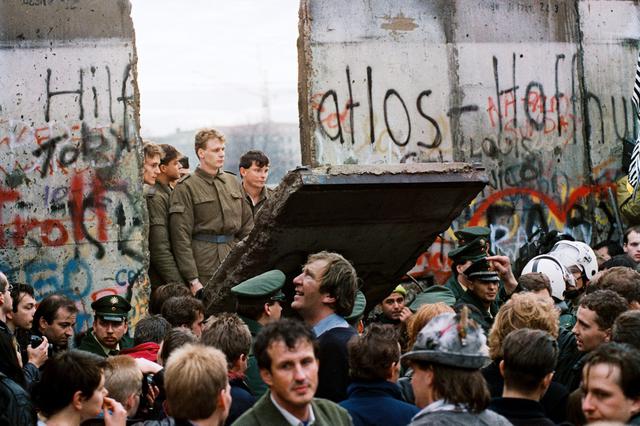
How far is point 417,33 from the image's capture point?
14078 mm

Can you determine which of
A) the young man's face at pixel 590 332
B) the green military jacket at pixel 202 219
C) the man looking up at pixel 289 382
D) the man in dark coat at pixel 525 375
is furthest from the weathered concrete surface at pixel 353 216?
the man looking up at pixel 289 382

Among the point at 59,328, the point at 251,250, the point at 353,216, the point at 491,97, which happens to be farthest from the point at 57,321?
→ the point at 491,97

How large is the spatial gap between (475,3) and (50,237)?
17.8ft

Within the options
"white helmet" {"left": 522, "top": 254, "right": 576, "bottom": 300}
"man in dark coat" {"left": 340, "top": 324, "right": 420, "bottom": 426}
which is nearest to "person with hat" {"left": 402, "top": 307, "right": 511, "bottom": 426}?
"man in dark coat" {"left": 340, "top": 324, "right": 420, "bottom": 426}

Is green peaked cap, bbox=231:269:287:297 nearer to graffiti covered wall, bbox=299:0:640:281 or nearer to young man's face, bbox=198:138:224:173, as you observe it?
young man's face, bbox=198:138:224:173

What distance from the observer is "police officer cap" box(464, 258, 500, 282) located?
32.3 feet

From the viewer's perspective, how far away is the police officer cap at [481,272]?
9852 millimetres

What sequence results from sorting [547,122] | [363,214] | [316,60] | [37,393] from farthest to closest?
1. [547,122]
2. [316,60]
3. [363,214]
4. [37,393]

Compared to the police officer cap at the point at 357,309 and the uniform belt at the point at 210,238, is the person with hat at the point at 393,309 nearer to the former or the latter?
the uniform belt at the point at 210,238

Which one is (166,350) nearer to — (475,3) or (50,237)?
(50,237)

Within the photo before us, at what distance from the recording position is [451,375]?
5.48m

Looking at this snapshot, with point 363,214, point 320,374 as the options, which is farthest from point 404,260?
point 320,374

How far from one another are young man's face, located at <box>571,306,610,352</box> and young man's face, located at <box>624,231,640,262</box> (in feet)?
16.5

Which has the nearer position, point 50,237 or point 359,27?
point 50,237
